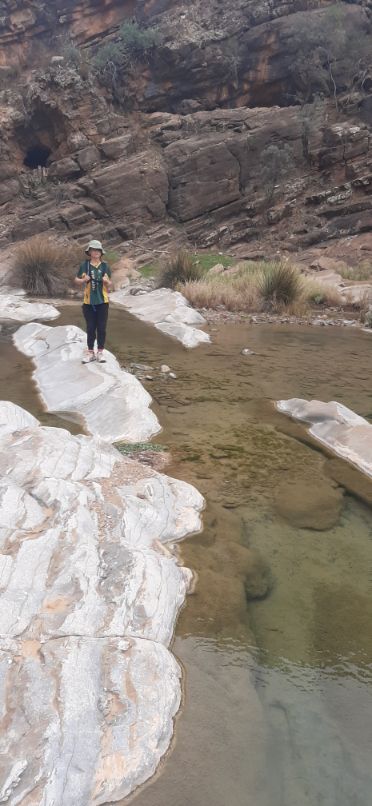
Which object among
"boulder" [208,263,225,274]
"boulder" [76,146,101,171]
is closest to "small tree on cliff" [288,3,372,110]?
"boulder" [76,146,101,171]

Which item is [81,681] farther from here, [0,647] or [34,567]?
[34,567]

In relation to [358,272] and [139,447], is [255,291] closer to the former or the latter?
[358,272]

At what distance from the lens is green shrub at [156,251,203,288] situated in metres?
16.4

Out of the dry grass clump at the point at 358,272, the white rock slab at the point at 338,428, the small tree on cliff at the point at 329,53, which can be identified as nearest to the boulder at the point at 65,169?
the small tree on cliff at the point at 329,53

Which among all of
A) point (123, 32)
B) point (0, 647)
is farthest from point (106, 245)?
point (0, 647)

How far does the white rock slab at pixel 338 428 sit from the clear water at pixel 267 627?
16 cm

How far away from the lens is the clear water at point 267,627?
2.13 metres

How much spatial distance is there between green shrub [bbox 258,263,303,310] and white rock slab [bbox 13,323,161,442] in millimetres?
6759

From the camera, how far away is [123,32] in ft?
108

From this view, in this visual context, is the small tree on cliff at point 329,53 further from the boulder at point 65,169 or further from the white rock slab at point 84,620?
the white rock slab at point 84,620

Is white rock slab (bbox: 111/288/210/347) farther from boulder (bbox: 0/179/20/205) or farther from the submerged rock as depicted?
boulder (bbox: 0/179/20/205)

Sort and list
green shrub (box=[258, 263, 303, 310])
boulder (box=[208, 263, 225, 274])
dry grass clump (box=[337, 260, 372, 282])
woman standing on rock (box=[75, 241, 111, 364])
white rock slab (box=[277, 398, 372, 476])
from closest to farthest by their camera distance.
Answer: white rock slab (box=[277, 398, 372, 476]) → woman standing on rock (box=[75, 241, 111, 364]) → green shrub (box=[258, 263, 303, 310]) → dry grass clump (box=[337, 260, 372, 282]) → boulder (box=[208, 263, 225, 274])

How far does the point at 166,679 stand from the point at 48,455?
2036 millimetres

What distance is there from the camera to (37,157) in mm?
30953
